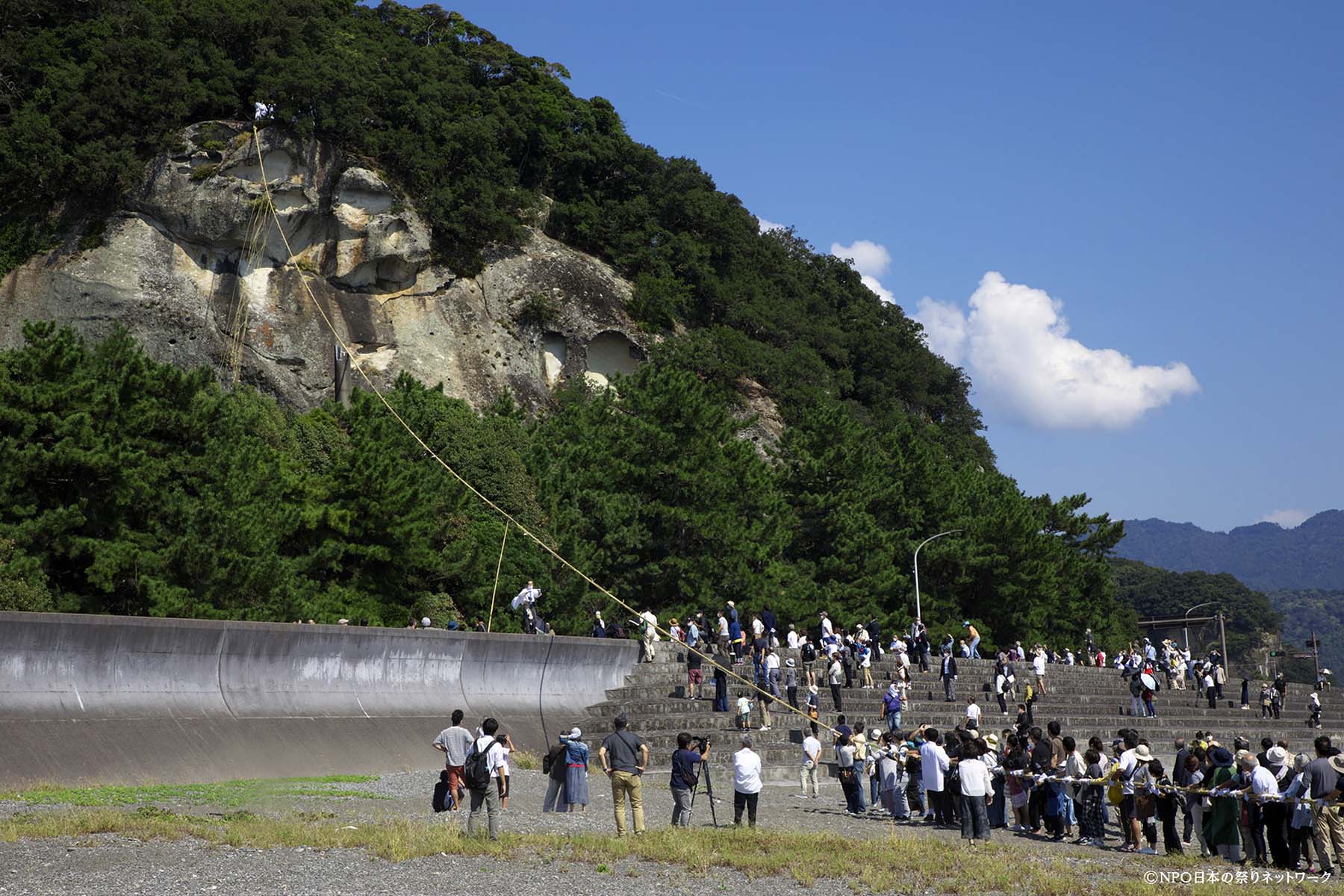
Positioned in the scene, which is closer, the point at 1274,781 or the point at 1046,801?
the point at 1274,781

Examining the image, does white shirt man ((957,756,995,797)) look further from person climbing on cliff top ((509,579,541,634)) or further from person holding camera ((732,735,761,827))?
person climbing on cliff top ((509,579,541,634))

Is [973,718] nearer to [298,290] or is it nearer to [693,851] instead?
[693,851]

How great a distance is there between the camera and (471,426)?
4456 cm

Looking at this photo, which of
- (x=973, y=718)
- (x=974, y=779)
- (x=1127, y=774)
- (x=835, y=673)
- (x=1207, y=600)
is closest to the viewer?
(x=1127, y=774)

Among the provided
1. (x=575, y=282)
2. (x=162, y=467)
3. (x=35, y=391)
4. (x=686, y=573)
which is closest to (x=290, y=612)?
(x=162, y=467)

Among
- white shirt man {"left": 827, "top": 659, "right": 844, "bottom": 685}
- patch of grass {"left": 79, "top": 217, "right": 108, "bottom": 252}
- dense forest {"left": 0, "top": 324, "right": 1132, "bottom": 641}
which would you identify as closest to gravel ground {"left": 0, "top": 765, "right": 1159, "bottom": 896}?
dense forest {"left": 0, "top": 324, "right": 1132, "bottom": 641}

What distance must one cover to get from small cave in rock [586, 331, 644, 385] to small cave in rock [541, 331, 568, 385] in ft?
5.49

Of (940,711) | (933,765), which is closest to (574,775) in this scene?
(933,765)

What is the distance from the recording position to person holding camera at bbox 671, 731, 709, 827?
16.2 m

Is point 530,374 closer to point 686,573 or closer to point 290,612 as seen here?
point 686,573

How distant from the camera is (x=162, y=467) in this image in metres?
29.2

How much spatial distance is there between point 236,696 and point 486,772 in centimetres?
794

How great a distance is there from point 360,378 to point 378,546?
2471cm

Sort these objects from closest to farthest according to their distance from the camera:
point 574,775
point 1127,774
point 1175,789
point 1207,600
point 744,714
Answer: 1. point 1175,789
2. point 574,775
3. point 1127,774
4. point 744,714
5. point 1207,600
